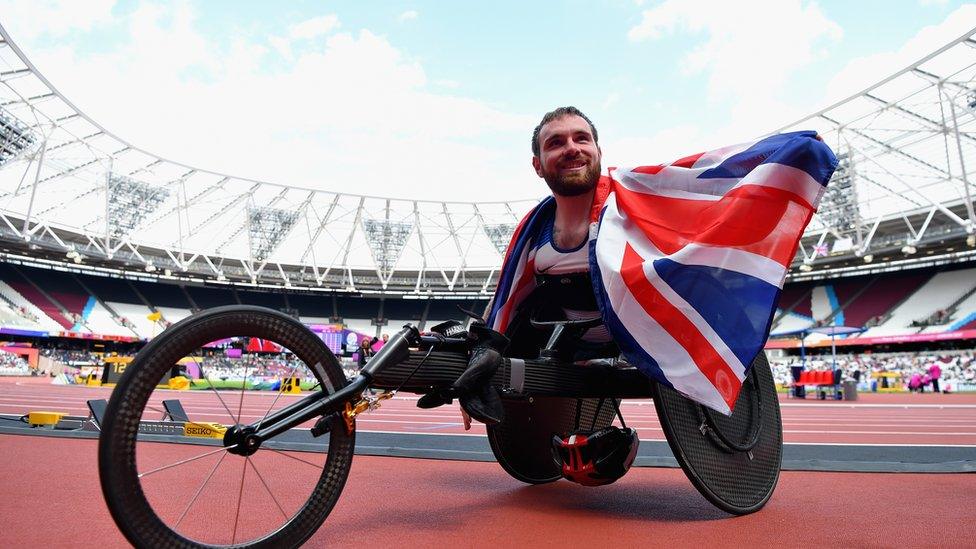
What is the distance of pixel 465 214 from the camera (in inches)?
1580

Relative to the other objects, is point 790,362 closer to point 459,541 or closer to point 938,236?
point 938,236

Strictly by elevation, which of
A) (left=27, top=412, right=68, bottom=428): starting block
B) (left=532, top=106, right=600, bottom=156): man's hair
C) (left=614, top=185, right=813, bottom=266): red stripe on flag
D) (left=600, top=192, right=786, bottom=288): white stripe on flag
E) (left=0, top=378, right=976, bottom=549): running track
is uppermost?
(left=532, top=106, right=600, bottom=156): man's hair

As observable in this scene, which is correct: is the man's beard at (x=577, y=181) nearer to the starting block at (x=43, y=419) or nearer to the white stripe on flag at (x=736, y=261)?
the white stripe on flag at (x=736, y=261)

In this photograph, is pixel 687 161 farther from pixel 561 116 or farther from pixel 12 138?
pixel 12 138

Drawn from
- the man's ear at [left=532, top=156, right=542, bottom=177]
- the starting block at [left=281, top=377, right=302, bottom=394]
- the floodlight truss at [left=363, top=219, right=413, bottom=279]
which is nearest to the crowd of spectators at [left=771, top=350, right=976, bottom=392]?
the starting block at [left=281, top=377, right=302, bottom=394]

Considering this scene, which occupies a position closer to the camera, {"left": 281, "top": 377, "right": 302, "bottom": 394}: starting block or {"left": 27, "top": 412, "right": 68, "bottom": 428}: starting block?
{"left": 281, "top": 377, "right": 302, "bottom": 394}: starting block

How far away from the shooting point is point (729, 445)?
7.93 feet

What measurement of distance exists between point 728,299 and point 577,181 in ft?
2.82

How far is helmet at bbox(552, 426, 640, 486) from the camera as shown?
7.60 feet

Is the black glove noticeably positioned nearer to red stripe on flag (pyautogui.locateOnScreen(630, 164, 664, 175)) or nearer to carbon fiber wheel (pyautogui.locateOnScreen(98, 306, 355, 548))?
carbon fiber wheel (pyautogui.locateOnScreen(98, 306, 355, 548))

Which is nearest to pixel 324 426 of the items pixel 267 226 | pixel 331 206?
pixel 331 206

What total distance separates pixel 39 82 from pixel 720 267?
1192 inches

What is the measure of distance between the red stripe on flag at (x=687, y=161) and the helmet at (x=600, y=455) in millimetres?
1136

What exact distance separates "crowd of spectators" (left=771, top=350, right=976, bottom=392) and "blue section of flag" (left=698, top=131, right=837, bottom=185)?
24.2 m
